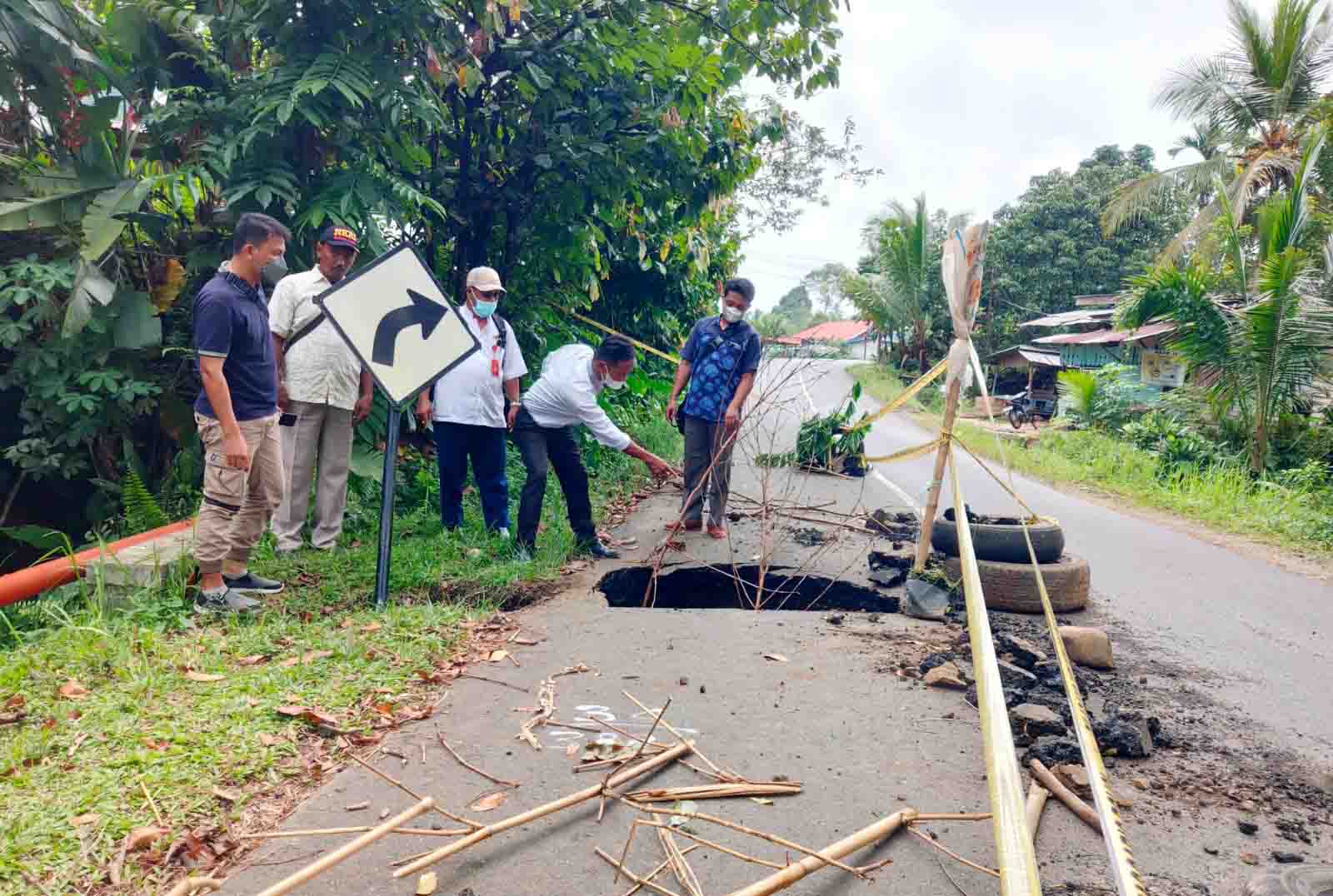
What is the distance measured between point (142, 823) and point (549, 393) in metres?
3.58

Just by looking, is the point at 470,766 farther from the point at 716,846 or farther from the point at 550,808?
the point at 716,846

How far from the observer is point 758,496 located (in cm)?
863

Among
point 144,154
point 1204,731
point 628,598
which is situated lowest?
point 628,598

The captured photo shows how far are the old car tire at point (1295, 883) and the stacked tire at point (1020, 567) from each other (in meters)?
2.50

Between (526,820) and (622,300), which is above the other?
(622,300)

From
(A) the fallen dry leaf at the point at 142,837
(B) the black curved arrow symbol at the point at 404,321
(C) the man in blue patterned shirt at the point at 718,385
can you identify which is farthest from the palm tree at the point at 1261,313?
(A) the fallen dry leaf at the point at 142,837

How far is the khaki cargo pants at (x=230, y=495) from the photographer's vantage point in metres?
4.17

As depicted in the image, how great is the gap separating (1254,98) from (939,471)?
1679cm

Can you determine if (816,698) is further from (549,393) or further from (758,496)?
(758,496)

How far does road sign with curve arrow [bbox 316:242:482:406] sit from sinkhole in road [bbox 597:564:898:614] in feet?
5.64

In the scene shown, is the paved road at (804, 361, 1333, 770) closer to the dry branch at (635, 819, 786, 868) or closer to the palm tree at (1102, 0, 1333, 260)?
the dry branch at (635, 819, 786, 868)

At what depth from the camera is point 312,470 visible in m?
5.53

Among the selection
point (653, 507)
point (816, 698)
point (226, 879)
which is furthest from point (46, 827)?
point (653, 507)

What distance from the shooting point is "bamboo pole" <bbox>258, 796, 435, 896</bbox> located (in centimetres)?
200
